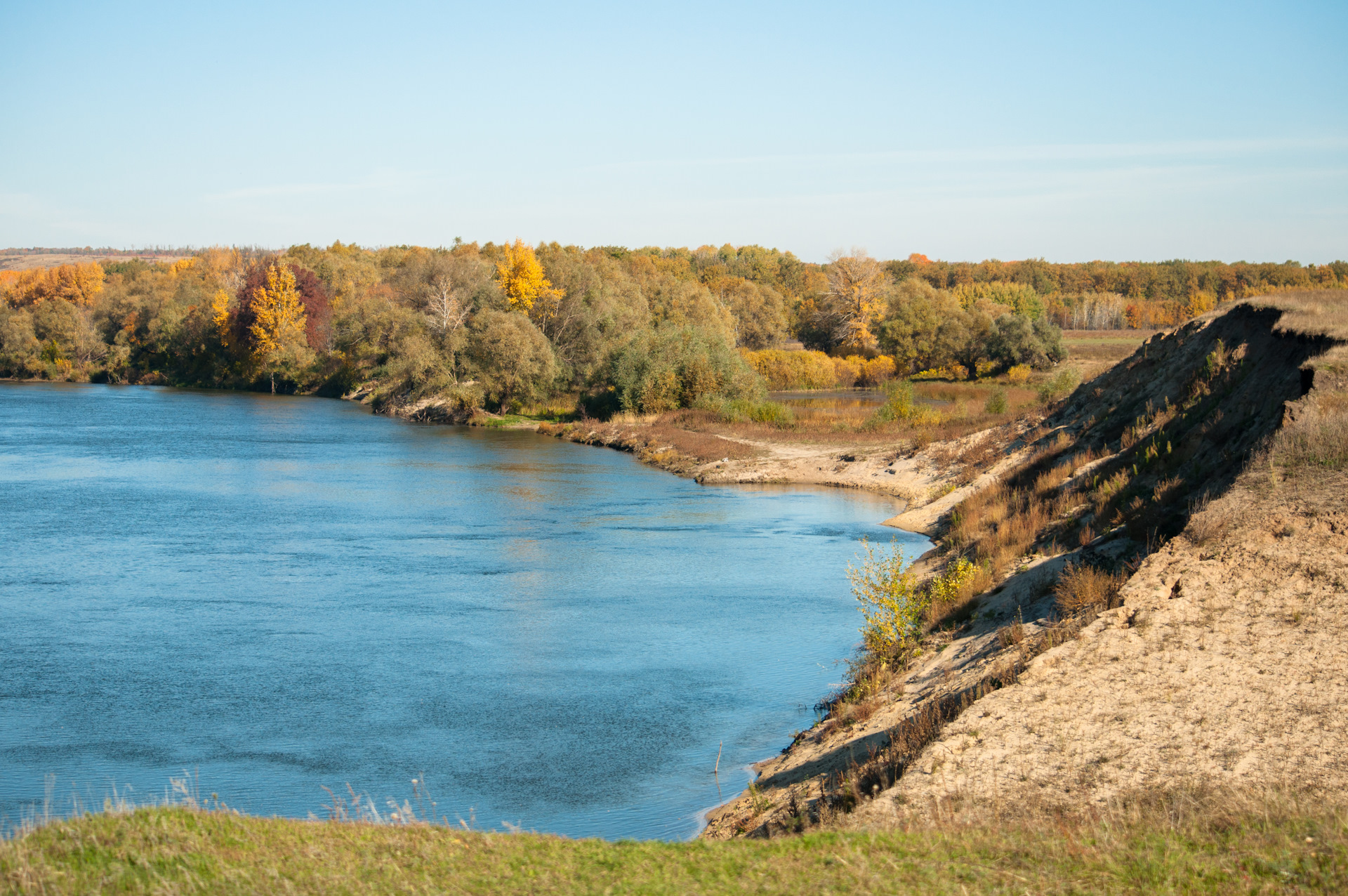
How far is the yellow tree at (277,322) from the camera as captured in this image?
8069 centimetres

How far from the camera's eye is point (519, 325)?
202 feet

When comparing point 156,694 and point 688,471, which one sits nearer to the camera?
point 156,694

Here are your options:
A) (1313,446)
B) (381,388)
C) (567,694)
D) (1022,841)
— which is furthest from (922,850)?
(381,388)

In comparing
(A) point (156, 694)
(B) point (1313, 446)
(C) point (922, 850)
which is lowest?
(A) point (156, 694)

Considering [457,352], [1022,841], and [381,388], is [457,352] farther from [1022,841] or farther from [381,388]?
[1022,841]

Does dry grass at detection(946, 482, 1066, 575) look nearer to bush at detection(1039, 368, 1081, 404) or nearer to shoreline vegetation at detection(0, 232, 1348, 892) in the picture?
shoreline vegetation at detection(0, 232, 1348, 892)

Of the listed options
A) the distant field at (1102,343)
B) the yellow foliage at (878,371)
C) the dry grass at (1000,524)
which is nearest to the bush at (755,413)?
the dry grass at (1000,524)

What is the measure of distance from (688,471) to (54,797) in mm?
31534

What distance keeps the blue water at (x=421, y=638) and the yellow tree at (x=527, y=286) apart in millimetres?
32180

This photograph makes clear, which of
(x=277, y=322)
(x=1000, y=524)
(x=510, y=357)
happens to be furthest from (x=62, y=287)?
(x=1000, y=524)

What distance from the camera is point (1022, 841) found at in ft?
24.1

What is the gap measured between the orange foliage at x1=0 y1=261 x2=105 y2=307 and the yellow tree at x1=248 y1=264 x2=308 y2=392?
98.1 ft

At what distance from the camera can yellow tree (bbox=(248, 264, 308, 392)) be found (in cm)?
8069

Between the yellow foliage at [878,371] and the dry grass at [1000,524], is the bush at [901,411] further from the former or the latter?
the yellow foliage at [878,371]
